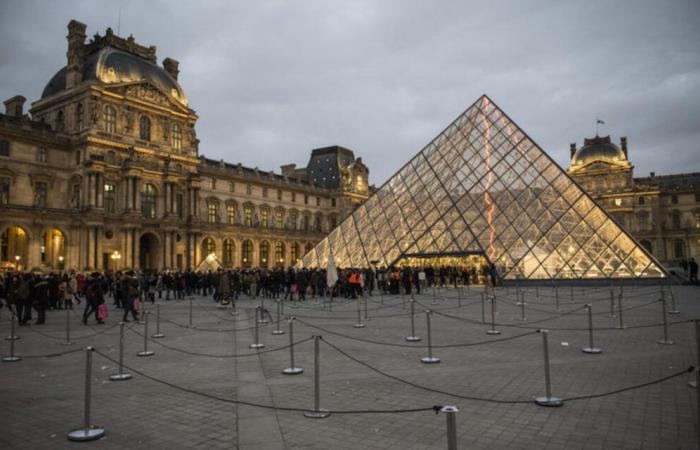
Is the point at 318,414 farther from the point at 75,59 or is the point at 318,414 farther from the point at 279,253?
the point at 279,253

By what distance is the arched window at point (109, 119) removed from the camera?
39.2 meters

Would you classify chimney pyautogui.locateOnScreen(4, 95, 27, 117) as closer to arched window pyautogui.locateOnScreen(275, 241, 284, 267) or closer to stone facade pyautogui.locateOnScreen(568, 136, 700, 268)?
arched window pyautogui.locateOnScreen(275, 241, 284, 267)

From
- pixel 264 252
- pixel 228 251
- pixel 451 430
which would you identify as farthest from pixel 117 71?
pixel 451 430

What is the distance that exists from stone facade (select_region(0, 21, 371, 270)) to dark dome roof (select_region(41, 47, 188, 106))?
0.09 metres

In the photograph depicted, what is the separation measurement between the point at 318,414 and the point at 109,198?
39365 mm

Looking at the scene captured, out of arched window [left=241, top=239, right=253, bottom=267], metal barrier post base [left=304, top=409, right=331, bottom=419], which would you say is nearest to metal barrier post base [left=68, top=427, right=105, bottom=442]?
metal barrier post base [left=304, top=409, right=331, bottom=419]

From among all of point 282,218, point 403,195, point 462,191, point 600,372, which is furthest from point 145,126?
point 600,372

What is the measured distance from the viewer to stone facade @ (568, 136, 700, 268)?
65.2 m

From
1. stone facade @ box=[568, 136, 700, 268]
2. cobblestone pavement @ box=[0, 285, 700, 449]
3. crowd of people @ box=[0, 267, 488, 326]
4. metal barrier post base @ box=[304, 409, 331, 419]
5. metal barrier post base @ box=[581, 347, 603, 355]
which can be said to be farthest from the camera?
stone facade @ box=[568, 136, 700, 268]

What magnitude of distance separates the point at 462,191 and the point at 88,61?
32097mm

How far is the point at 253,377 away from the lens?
6719 mm

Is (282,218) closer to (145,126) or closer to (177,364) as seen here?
(145,126)

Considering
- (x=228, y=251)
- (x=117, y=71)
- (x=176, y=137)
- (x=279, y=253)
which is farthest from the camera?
(x=279, y=253)

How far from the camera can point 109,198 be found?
1559 inches
